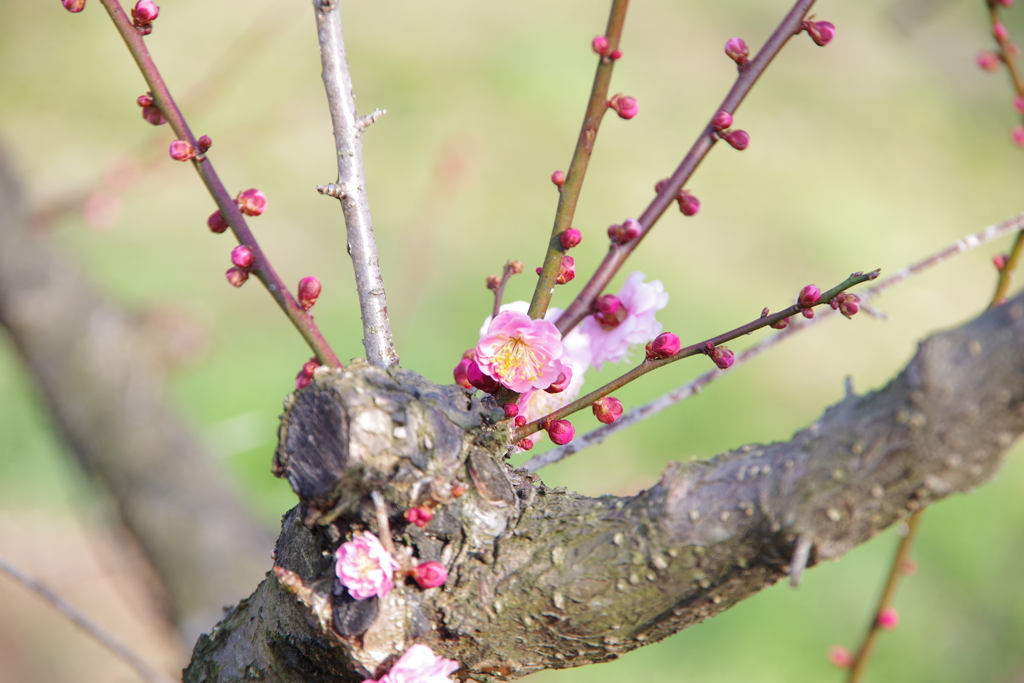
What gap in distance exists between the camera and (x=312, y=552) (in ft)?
2.44

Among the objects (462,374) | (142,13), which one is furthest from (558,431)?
(142,13)

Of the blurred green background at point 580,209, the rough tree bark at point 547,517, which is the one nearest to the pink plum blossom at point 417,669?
the rough tree bark at point 547,517

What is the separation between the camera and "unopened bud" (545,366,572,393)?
0.84 meters

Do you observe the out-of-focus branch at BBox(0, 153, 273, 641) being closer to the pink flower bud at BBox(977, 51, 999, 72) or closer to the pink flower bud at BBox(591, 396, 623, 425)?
the pink flower bud at BBox(591, 396, 623, 425)

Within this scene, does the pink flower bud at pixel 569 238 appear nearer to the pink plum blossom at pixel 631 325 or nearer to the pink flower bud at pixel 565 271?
the pink flower bud at pixel 565 271

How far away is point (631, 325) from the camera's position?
95cm

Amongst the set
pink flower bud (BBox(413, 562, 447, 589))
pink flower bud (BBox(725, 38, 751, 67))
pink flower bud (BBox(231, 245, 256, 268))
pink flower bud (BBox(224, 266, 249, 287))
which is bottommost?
pink flower bud (BBox(413, 562, 447, 589))

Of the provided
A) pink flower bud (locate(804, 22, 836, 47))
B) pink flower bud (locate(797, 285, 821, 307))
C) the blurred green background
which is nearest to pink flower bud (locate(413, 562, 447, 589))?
pink flower bud (locate(797, 285, 821, 307))

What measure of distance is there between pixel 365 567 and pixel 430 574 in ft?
0.19

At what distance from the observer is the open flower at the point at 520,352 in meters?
0.78

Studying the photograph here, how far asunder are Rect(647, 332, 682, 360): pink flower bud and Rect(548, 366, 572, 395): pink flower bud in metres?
0.09

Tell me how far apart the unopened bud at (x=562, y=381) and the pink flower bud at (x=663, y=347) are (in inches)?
3.6

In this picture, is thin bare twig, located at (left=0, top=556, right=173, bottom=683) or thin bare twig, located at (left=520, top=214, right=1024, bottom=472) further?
thin bare twig, located at (left=0, top=556, right=173, bottom=683)

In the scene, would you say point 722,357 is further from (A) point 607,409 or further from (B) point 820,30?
(B) point 820,30
